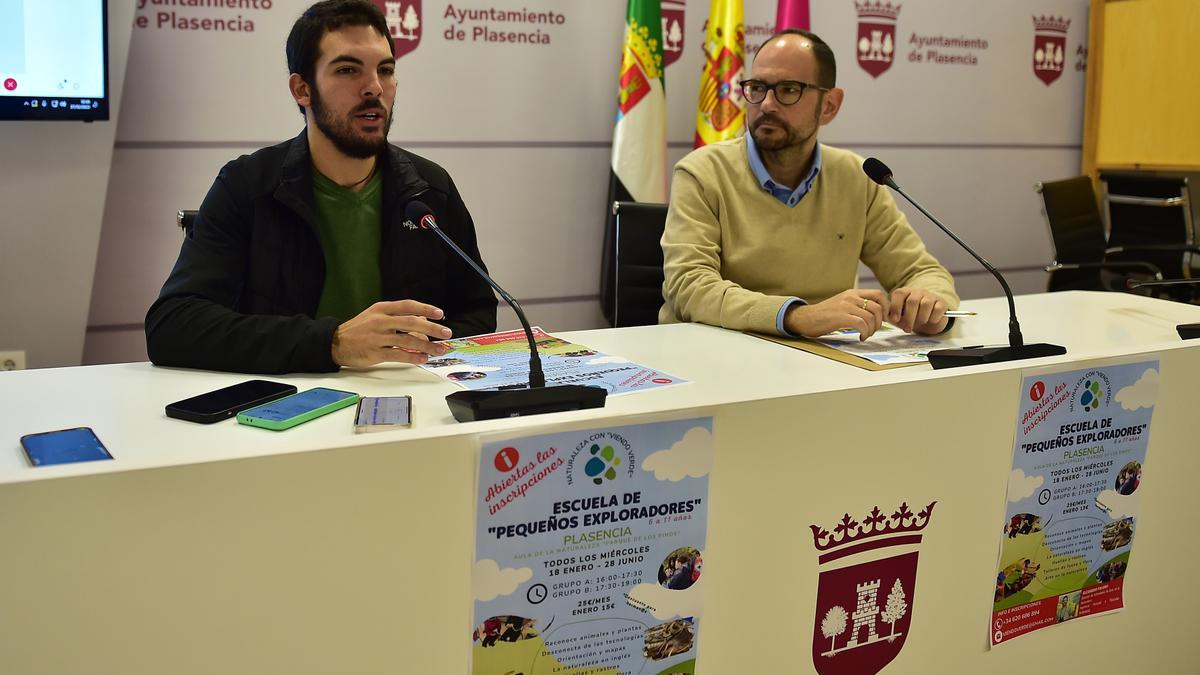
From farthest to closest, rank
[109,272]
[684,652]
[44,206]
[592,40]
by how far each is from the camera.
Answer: [592,40]
[109,272]
[44,206]
[684,652]

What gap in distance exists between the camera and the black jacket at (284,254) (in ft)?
5.73

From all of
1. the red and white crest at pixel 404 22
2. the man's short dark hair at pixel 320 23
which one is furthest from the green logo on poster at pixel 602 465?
the red and white crest at pixel 404 22

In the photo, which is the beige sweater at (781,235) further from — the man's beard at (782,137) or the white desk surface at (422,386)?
the white desk surface at (422,386)

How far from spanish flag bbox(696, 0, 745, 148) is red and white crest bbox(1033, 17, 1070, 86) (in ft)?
5.64

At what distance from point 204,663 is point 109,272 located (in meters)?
2.51

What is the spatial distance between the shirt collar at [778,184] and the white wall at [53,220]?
1.85 m

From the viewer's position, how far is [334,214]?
2.03m

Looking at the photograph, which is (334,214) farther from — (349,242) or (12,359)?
→ (12,359)

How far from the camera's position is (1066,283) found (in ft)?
13.6

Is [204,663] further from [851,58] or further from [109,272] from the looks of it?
[851,58]

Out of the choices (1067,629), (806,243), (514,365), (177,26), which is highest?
(177,26)

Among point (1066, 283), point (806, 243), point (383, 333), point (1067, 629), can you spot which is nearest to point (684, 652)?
point (383, 333)

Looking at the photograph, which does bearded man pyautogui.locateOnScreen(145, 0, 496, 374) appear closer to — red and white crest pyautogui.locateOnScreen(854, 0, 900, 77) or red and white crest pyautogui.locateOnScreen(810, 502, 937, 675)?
red and white crest pyautogui.locateOnScreen(810, 502, 937, 675)

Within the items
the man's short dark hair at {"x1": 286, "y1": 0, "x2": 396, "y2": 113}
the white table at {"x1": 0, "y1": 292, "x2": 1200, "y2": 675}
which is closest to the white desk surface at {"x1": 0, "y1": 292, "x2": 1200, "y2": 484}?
the white table at {"x1": 0, "y1": 292, "x2": 1200, "y2": 675}
